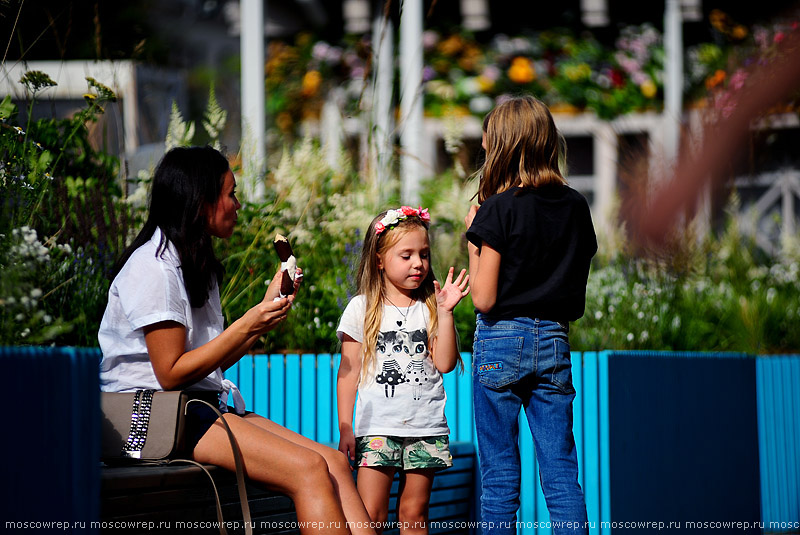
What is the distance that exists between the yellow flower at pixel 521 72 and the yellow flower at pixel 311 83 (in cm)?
222

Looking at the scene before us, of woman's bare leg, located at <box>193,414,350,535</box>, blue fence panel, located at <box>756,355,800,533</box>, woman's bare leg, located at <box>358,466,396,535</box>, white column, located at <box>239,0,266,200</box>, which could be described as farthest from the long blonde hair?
white column, located at <box>239,0,266,200</box>

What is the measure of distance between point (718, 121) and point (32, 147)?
2.87 metres

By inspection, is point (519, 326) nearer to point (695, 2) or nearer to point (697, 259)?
point (697, 259)

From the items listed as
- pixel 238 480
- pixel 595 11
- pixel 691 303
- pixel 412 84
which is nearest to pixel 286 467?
pixel 238 480

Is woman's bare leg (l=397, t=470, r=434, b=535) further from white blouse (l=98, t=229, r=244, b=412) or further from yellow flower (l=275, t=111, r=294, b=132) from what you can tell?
yellow flower (l=275, t=111, r=294, b=132)

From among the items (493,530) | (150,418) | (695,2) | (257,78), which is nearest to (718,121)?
(150,418)

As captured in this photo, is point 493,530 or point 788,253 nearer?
point 493,530

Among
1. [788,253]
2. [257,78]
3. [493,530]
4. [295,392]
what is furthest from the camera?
[788,253]

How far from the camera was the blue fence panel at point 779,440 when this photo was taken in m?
5.18

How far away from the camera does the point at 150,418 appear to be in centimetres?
254

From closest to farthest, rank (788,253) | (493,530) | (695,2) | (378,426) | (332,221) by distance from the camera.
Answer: (493,530), (378,426), (332,221), (788,253), (695,2)

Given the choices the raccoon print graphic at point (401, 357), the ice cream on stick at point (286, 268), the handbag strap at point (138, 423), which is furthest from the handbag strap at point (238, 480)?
the raccoon print graphic at point (401, 357)

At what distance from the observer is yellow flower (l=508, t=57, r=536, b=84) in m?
10.9

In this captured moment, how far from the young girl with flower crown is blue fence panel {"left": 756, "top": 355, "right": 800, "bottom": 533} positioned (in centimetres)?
264
